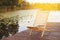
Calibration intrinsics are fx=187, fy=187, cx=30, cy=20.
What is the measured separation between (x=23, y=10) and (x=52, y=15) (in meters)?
1.35

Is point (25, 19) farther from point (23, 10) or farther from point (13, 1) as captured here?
point (13, 1)

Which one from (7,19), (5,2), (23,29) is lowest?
(23,29)

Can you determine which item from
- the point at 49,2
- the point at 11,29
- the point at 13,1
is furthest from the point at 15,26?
the point at 49,2

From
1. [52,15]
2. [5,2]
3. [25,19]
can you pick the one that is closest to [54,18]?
[52,15]

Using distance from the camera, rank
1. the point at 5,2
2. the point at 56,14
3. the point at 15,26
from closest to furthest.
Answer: the point at 5,2
the point at 15,26
the point at 56,14

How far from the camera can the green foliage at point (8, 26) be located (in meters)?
5.29

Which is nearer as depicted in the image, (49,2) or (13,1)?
(13,1)

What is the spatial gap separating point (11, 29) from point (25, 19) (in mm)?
726

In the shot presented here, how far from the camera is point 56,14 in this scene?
6578 mm

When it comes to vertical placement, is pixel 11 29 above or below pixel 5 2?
below

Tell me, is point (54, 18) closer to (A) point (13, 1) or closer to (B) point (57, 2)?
(B) point (57, 2)

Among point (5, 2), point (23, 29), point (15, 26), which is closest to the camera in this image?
point (5, 2)

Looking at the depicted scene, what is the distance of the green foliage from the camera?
17.4ft

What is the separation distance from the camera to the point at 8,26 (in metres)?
5.50
